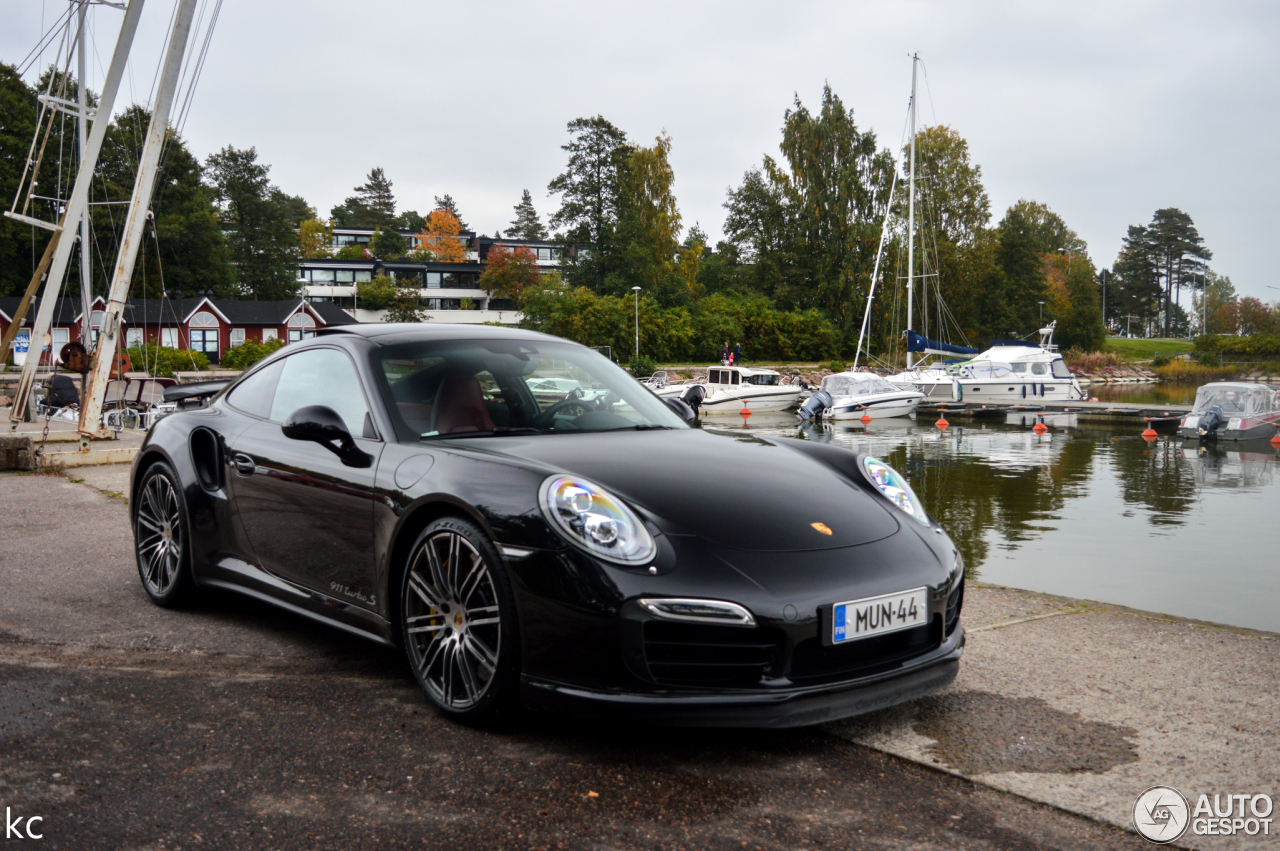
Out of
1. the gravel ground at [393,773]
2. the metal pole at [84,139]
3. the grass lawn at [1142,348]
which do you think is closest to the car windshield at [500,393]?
the gravel ground at [393,773]

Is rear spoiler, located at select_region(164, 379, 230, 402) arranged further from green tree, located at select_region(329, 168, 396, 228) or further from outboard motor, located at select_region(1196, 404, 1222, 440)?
green tree, located at select_region(329, 168, 396, 228)

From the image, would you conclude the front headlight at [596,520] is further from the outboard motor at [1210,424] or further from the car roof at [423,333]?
the outboard motor at [1210,424]

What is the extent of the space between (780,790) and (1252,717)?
1.89 m

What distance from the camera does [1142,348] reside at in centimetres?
10325

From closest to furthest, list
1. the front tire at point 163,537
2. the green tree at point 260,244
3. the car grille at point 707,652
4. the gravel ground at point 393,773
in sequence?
1. the gravel ground at point 393,773
2. the car grille at point 707,652
3. the front tire at point 163,537
4. the green tree at point 260,244

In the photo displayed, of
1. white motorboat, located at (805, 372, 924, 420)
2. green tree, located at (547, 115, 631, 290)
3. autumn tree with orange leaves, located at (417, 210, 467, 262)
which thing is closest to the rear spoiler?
white motorboat, located at (805, 372, 924, 420)

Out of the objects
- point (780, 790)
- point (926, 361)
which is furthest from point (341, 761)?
point (926, 361)

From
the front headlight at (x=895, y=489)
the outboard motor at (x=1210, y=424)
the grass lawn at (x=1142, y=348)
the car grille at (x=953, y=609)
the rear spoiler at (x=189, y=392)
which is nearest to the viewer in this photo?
the car grille at (x=953, y=609)

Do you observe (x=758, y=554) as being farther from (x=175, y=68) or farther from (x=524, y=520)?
(x=175, y=68)

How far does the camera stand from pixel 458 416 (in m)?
4.06

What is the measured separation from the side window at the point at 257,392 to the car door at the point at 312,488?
0.04 m

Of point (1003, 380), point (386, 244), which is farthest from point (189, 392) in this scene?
point (386, 244)

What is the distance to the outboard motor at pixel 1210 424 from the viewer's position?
29031mm

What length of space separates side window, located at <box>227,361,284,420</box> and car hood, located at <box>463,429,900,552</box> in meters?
1.45
